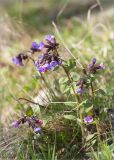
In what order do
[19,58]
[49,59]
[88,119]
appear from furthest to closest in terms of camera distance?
[19,58]
[88,119]
[49,59]

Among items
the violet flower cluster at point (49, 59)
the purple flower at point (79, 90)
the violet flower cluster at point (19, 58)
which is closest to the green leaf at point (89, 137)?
the purple flower at point (79, 90)

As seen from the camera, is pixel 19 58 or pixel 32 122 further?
pixel 19 58

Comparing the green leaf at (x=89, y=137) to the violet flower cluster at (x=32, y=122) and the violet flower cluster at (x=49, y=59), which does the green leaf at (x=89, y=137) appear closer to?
the violet flower cluster at (x=32, y=122)

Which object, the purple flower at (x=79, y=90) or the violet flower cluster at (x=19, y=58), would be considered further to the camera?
the violet flower cluster at (x=19, y=58)

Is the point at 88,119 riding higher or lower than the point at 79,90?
lower

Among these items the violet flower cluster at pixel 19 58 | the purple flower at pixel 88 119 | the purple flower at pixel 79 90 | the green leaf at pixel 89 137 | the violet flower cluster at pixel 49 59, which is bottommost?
the green leaf at pixel 89 137

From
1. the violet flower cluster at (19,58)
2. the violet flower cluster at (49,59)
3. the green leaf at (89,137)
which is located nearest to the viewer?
the violet flower cluster at (49,59)

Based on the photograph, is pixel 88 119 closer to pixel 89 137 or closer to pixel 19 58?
pixel 89 137

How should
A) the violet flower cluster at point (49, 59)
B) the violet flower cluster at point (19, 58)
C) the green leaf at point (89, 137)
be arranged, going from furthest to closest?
1. the violet flower cluster at point (19, 58)
2. the green leaf at point (89, 137)
3. the violet flower cluster at point (49, 59)

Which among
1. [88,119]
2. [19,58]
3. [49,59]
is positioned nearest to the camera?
[49,59]

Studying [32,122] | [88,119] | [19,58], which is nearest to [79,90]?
[88,119]

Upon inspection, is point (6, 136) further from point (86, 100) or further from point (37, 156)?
point (86, 100)
